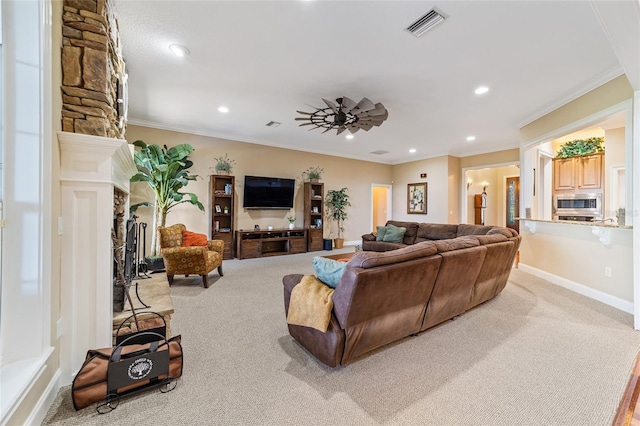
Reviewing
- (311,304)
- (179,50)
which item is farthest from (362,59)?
(311,304)

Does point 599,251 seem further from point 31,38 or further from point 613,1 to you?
point 31,38

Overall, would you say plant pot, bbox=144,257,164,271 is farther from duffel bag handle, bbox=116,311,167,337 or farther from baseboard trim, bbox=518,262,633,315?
baseboard trim, bbox=518,262,633,315

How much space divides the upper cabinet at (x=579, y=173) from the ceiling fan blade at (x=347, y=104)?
5.52 metres

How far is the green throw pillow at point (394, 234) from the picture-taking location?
6.02m

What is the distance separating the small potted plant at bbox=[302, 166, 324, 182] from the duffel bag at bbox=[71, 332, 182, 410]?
5.93m

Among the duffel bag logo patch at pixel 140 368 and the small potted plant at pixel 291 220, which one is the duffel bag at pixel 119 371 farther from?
the small potted plant at pixel 291 220

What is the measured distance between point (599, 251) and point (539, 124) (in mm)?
2361

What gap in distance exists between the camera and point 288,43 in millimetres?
2672

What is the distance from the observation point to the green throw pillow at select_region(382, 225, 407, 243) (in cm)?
602

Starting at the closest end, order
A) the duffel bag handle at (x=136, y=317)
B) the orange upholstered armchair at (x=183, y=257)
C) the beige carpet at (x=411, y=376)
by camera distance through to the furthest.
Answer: the beige carpet at (x=411, y=376)
the duffel bag handle at (x=136, y=317)
the orange upholstered armchair at (x=183, y=257)

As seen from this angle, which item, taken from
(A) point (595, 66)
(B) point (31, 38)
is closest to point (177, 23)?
(B) point (31, 38)

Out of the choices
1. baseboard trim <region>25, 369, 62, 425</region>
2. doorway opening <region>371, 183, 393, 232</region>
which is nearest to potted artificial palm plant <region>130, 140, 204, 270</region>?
baseboard trim <region>25, 369, 62, 425</region>

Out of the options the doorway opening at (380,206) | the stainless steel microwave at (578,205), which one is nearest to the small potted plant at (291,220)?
the doorway opening at (380,206)

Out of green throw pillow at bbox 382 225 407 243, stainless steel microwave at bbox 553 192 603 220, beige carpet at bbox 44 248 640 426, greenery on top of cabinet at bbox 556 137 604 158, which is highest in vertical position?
greenery on top of cabinet at bbox 556 137 604 158
